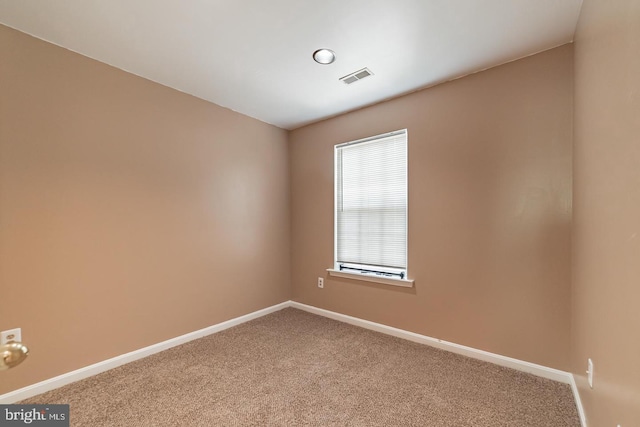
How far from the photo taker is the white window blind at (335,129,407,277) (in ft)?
9.50

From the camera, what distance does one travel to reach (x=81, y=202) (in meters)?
2.14

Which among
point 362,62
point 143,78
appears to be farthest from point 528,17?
point 143,78

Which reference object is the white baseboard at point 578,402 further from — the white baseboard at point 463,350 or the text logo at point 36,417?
the text logo at point 36,417

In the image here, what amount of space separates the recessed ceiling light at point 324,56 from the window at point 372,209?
1.04m

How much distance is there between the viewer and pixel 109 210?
228 centimetres

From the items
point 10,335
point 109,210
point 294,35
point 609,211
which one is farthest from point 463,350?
point 10,335

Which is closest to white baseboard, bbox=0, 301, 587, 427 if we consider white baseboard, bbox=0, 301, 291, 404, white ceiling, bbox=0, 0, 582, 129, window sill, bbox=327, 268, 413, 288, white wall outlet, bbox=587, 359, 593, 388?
white baseboard, bbox=0, 301, 291, 404

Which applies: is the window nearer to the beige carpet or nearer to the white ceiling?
the white ceiling

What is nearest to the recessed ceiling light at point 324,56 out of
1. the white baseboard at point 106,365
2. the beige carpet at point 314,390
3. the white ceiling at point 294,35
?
A: the white ceiling at point 294,35

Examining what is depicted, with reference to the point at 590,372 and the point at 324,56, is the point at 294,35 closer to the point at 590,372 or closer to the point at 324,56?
the point at 324,56

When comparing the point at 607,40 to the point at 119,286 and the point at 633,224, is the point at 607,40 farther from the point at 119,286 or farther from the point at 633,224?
the point at 119,286

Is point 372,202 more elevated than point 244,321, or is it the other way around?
point 372,202

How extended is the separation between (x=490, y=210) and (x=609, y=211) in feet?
3.87

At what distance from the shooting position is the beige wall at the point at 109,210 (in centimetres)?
188
